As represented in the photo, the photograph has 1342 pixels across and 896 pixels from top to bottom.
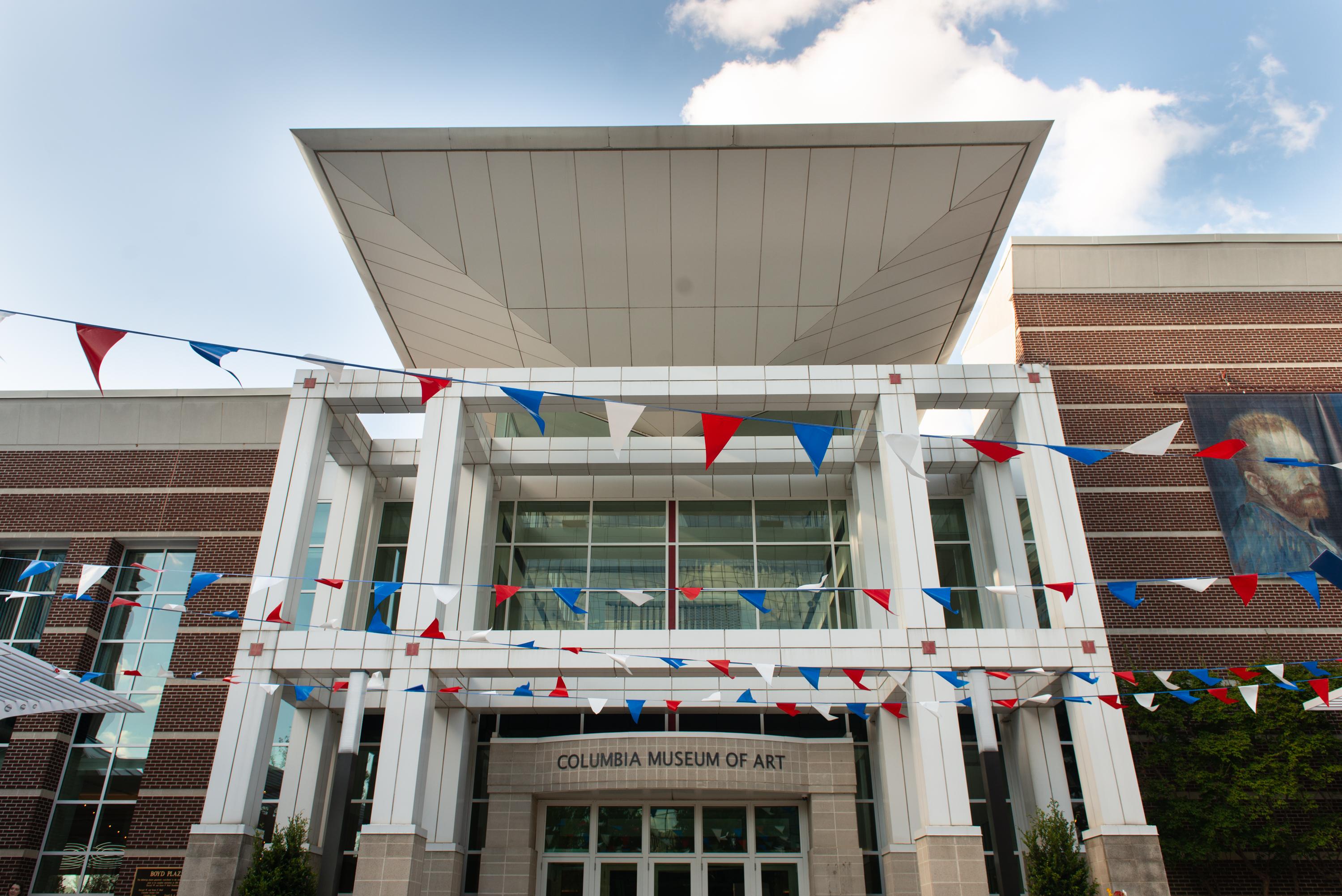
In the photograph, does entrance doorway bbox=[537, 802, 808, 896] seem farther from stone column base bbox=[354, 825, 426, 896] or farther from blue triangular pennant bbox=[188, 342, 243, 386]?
blue triangular pennant bbox=[188, 342, 243, 386]

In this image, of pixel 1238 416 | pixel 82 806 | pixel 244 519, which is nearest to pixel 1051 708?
pixel 1238 416

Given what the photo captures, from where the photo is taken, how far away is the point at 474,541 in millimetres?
17188

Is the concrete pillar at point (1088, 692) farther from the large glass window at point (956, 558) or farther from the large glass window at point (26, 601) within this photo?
the large glass window at point (26, 601)

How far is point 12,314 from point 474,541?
32.5 feet

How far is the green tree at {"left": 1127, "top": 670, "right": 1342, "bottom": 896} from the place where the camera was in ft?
45.3

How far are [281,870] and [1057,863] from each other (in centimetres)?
1046

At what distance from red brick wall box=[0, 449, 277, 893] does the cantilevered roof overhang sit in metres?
5.61

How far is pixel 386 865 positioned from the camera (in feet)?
40.4

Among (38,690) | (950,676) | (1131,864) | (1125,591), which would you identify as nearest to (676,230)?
(950,676)

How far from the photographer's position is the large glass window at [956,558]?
17.5 m

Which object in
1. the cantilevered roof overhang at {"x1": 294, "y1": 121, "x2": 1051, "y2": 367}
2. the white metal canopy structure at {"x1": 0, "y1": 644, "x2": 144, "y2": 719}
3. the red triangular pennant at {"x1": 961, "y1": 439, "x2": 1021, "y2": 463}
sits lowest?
the white metal canopy structure at {"x1": 0, "y1": 644, "x2": 144, "y2": 719}

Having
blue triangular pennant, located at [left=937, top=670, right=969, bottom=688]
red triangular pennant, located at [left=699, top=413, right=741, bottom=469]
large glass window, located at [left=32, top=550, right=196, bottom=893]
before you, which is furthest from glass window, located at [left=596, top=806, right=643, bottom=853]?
red triangular pennant, located at [left=699, top=413, right=741, bottom=469]

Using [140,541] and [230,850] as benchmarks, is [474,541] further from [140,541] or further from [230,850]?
[140,541]

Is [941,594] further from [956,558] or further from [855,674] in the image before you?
[956,558]
